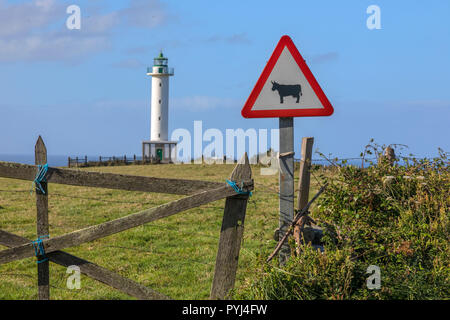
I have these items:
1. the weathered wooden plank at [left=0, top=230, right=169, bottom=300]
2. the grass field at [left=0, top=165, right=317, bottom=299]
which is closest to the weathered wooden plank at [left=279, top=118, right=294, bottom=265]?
the grass field at [left=0, top=165, right=317, bottom=299]

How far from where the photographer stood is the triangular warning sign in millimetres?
5262

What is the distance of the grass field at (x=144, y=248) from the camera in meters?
7.32

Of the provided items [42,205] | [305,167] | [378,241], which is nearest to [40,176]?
[42,205]

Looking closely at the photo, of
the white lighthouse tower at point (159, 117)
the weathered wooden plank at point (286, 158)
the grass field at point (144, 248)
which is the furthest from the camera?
the white lighthouse tower at point (159, 117)

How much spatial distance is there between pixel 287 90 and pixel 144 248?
607cm

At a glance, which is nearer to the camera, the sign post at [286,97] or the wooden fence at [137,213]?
the wooden fence at [137,213]

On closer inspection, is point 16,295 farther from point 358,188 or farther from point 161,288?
point 358,188

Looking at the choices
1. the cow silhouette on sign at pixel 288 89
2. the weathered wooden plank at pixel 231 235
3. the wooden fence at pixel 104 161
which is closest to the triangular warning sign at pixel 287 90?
the cow silhouette on sign at pixel 288 89

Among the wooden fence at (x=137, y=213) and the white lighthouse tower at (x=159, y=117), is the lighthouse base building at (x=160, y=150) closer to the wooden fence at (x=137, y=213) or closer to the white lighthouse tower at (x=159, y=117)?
the white lighthouse tower at (x=159, y=117)

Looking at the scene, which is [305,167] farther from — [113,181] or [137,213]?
[113,181]

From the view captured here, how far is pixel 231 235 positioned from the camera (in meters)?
5.10

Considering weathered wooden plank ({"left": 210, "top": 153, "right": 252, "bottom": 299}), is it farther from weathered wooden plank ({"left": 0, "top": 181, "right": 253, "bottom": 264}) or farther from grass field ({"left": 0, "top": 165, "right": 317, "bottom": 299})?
grass field ({"left": 0, "top": 165, "right": 317, "bottom": 299})

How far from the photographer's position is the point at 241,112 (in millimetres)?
5422

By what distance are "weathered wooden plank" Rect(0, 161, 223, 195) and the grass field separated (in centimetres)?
111
